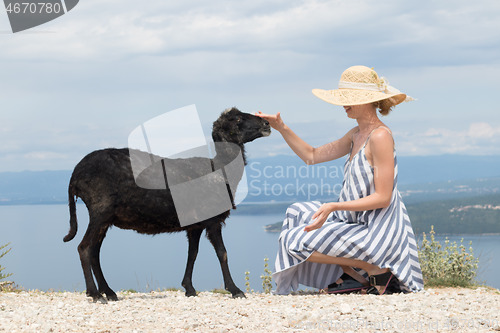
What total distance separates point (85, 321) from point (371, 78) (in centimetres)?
474

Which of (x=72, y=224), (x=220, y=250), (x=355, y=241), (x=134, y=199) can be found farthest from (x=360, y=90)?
(x=72, y=224)

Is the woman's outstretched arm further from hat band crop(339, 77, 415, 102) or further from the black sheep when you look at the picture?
hat band crop(339, 77, 415, 102)

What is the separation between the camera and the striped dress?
24.7 ft

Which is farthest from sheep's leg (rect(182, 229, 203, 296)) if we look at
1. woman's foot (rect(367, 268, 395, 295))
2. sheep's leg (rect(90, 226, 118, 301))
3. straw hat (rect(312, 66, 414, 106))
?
straw hat (rect(312, 66, 414, 106))

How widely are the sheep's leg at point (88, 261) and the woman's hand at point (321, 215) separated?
2.82 m

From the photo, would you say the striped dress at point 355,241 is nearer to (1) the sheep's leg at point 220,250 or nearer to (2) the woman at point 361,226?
(2) the woman at point 361,226

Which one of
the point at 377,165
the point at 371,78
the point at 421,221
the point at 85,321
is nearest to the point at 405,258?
the point at 377,165

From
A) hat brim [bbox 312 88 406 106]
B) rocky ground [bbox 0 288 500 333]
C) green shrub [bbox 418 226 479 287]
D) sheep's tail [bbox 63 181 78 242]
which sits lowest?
green shrub [bbox 418 226 479 287]

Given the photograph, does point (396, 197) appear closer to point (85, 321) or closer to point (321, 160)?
point (321, 160)

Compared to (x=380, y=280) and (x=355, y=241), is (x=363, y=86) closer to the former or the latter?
(x=355, y=241)

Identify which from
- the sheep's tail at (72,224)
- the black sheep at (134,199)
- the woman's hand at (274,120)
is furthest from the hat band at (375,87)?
the sheep's tail at (72,224)

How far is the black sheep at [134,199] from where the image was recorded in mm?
7508

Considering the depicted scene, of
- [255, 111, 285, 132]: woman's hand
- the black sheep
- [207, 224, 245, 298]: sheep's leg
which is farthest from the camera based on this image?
[255, 111, 285, 132]: woman's hand

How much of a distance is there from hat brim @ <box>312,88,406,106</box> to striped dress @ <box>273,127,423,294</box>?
69 centimetres
